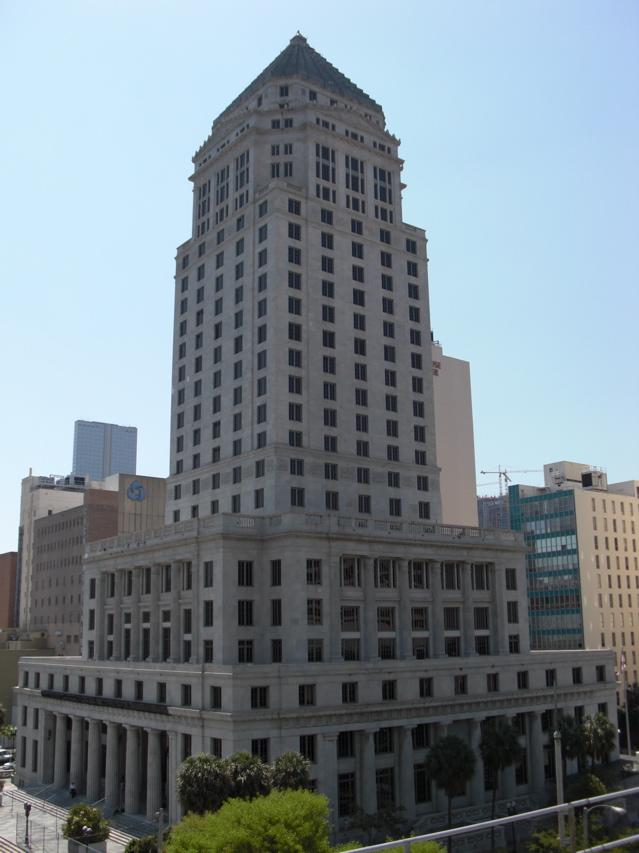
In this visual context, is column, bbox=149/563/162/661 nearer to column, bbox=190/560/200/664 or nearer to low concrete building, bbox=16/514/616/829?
low concrete building, bbox=16/514/616/829

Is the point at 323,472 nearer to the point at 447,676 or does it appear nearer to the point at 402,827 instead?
the point at 447,676

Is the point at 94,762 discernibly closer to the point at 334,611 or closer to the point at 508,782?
the point at 334,611

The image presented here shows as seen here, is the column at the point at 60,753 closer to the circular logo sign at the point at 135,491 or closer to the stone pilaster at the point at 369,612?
the stone pilaster at the point at 369,612

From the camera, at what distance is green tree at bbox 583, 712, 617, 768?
278 ft

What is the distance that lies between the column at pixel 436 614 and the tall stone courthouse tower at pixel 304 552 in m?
0.31

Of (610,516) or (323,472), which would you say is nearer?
(323,472)

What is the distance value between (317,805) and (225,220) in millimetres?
85277

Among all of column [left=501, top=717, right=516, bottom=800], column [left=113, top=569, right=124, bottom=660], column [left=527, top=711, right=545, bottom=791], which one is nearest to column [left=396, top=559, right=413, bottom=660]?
column [left=501, top=717, right=516, bottom=800]

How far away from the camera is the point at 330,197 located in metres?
105

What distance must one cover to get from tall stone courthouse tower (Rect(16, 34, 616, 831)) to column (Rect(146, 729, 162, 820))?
0.22 meters

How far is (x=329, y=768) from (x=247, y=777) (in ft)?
49.9

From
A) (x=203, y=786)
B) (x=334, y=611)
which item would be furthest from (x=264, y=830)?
(x=334, y=611)

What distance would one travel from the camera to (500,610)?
95.4 metres

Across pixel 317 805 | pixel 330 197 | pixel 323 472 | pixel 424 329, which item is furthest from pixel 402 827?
pixel 330 197
